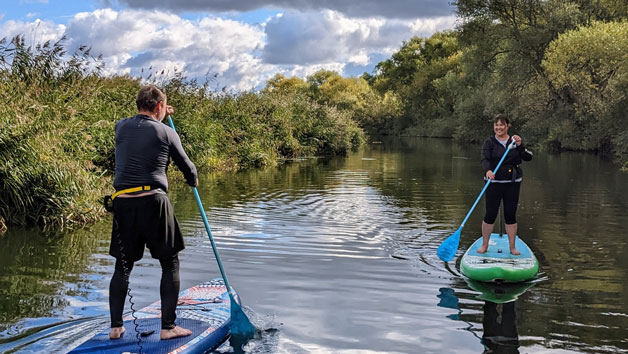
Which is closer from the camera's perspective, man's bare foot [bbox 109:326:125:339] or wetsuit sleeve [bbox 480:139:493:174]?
man's bare foot [bbox 109:326:125:339]

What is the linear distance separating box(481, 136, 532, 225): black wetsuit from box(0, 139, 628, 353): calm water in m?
0.81

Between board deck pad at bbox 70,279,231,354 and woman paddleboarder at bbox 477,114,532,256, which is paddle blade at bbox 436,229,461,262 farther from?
board deck pad at bbox 70,279,231,354

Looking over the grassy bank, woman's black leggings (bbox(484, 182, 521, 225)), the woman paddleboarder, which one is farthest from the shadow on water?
the grassy bank

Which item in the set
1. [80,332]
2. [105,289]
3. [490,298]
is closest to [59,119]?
[105,289]

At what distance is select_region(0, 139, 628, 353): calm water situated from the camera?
16.4 ft

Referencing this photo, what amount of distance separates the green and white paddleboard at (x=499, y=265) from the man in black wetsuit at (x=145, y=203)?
3405 millimetres

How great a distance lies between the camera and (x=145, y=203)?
4262 mm

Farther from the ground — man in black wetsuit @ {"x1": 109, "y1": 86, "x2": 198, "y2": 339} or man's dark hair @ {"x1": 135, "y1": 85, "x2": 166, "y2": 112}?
man's dark hair @ {"x1": 135, "y1": 85, "x2": 166, "y2": 112}

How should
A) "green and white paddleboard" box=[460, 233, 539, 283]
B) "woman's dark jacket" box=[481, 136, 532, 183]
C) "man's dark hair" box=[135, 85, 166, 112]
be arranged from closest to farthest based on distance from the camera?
"man's dark hair" box=[135, 85, 166, 112] < "green and white paddleboard" box=[460, 233, 539, 283] < "woman's dark jacket" box=[481, 136, 532, 183]

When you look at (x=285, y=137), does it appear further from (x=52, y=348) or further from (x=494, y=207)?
(x=52, y=348)

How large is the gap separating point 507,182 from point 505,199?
201 millimetres

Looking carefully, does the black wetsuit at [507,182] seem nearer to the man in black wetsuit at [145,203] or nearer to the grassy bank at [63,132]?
the man in black wetsuit at [145,203]

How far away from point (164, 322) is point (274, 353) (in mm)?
825

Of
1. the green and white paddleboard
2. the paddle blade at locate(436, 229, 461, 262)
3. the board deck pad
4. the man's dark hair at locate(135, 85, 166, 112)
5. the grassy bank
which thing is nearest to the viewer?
the board deck pad
